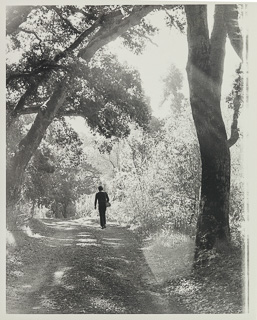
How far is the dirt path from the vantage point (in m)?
3.39

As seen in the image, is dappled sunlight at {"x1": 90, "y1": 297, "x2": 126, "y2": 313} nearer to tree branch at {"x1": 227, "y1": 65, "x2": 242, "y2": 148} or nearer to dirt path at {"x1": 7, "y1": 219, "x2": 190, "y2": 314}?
dirt path at {"x1": 7, "y1": 219, "x2": 190, "y2": 314}

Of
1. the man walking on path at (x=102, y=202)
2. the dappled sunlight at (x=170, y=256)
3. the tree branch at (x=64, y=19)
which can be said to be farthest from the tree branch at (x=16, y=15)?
the dappled sunlight at (x=170, y=256)

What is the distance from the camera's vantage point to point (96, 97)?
3.62 metres

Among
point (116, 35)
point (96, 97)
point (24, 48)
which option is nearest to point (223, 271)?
point (96, 97)

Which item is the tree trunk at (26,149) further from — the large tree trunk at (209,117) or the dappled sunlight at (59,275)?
the large tree trunk at (209,117)

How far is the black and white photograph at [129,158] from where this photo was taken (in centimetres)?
342

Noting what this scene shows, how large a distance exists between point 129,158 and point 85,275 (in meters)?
1.02

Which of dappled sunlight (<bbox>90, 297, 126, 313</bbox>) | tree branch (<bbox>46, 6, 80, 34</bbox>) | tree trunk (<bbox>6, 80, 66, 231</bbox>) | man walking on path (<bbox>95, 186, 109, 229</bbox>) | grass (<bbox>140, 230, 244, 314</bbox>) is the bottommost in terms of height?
dappled sunlight (<bbox>90, 297, 126, 313</bbox>)

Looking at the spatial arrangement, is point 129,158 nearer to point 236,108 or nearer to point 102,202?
point 102,202

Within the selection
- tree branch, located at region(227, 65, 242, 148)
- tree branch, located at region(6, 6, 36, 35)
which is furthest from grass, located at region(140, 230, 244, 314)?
tree branch, located at region(6, 6, 36, 35)

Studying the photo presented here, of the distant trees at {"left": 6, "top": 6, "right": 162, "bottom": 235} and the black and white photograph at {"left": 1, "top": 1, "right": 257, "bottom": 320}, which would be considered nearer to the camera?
the black and white photograph at {"left": 1, "top": 1, "right": 257, "bottom": 320}

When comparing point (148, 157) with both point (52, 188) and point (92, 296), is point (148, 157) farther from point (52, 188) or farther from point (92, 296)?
point (92, 296)

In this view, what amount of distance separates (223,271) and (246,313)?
374mm

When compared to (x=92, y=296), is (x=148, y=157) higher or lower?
higher
